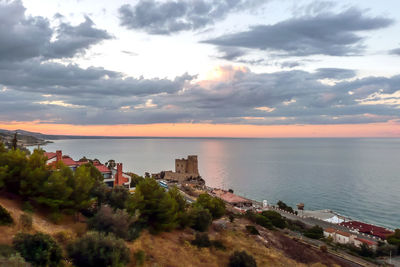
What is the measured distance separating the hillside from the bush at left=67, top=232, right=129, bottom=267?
1.79 metres

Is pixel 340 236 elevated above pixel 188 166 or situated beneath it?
situated beneath

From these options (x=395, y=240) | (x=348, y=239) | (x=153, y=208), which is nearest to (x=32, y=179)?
(x=153, y=208)

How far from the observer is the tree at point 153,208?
2295 centimetres

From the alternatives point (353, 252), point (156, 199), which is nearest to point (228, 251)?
point (156, 199)

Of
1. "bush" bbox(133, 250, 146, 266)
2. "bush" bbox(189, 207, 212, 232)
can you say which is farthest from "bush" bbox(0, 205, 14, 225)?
"bush" bbox(189, 207, 212, 232)

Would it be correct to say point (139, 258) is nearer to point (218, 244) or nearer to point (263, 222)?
point (218, 244)

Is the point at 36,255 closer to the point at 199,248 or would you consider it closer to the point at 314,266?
the point at 199,248

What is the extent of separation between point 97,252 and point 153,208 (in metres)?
9.18

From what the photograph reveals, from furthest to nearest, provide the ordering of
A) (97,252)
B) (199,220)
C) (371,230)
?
(371,230) → (199,220) → (97,252)

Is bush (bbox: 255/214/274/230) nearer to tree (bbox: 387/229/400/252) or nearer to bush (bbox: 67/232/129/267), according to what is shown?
tree (bbox: 387/229/400/252)

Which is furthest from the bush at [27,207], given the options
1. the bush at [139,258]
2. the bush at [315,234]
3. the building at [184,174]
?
the building at [184,174]

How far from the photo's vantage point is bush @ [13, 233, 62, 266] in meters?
12.9

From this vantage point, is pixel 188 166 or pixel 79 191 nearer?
pixel 79 191

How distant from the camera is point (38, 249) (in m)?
13.1
